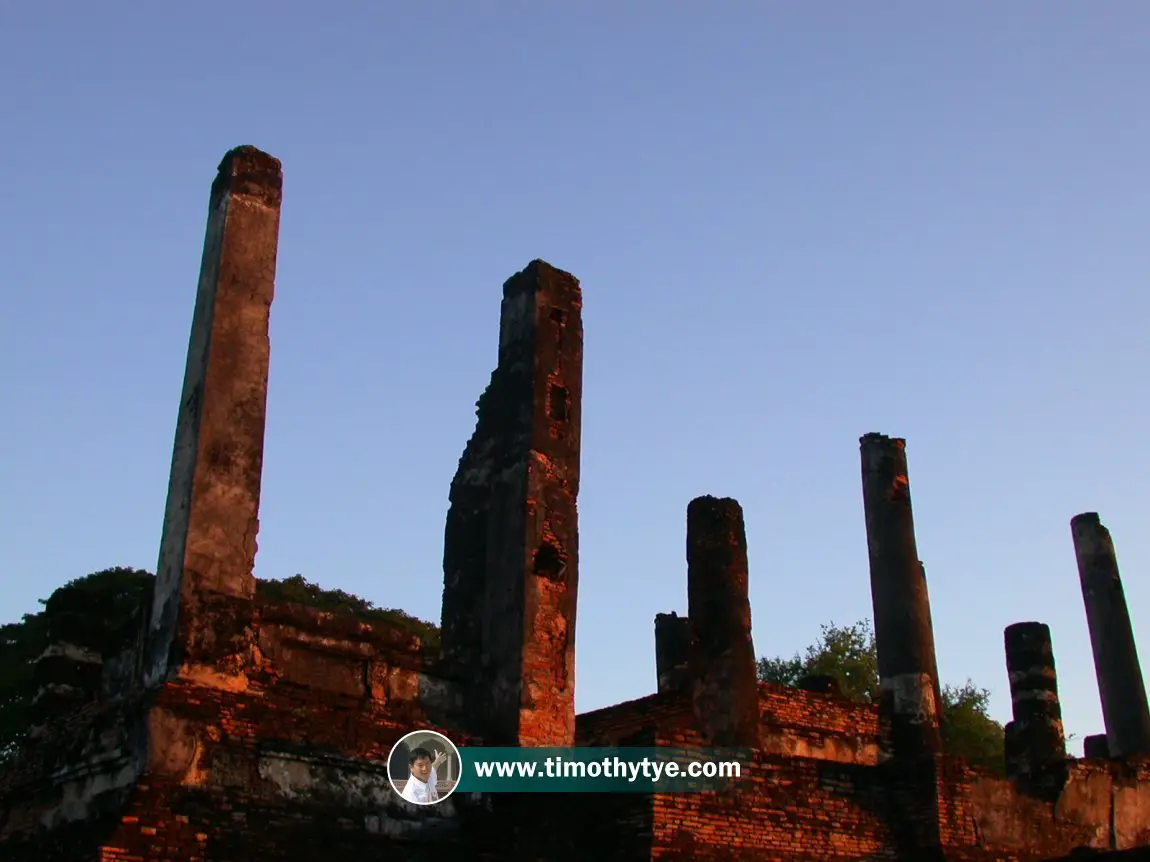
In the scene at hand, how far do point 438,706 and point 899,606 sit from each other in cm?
666

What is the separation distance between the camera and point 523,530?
11.5 meters

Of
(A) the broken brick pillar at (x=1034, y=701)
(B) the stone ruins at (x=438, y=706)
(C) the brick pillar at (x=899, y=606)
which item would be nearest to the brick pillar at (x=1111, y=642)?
(A) the broken brick pillar at (x=1034, y=701)

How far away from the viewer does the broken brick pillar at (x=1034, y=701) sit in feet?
51.4

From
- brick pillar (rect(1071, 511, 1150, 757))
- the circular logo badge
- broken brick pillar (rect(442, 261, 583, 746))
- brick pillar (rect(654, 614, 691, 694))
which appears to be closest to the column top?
broken brick pillar (rect(442, 261, 583, 746))

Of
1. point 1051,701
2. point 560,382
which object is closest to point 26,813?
point 560,382

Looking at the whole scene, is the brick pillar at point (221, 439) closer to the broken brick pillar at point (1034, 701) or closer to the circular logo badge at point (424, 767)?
the circular logo badge at point (424, 767)

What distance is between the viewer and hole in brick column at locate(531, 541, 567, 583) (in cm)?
1151

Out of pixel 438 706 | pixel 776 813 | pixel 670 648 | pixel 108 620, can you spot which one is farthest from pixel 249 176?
pixel 670 648

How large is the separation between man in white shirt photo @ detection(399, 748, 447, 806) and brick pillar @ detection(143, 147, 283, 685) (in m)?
1.70

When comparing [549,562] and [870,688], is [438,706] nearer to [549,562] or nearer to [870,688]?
[549,562]

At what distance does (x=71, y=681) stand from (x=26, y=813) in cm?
241

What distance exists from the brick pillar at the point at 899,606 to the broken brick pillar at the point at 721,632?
3480mm

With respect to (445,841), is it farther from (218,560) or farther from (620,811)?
(218,560)

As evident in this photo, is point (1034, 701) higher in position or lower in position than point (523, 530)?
lower
